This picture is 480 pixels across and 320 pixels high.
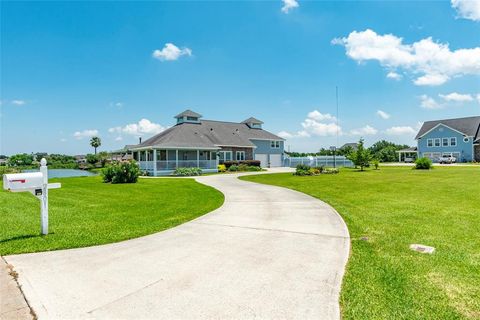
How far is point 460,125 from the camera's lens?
4866 centimetres

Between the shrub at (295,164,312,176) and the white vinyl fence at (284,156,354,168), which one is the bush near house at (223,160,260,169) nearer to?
the white vinyl fence at (284,156,354,168)

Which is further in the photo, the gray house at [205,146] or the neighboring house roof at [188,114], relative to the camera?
the neighboring house roof at [188,114]

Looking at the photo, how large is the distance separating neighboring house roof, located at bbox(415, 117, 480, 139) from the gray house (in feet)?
102

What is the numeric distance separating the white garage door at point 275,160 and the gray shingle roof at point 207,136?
2.81 m

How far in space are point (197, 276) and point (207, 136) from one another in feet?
104

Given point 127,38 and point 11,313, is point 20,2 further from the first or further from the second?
point 11,313

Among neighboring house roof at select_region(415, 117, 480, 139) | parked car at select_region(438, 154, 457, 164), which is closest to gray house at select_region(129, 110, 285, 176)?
parked car at select_region(438, 154, 457, 164)

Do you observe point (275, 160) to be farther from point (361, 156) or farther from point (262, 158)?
point (361, 156)

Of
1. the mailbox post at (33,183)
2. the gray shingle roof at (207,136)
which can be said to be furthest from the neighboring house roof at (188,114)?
the mailbox post at (33,183)

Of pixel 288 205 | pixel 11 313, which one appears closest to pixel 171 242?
pixel 11 313

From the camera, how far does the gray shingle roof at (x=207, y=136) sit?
29.3 m

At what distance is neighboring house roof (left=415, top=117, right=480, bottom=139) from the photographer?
46.7 metres

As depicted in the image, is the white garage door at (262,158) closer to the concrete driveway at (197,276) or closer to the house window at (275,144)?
the house window at (275,144)

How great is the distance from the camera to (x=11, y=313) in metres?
2.74
